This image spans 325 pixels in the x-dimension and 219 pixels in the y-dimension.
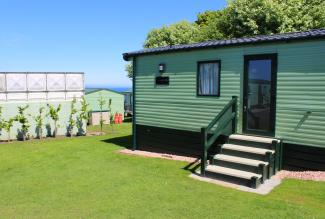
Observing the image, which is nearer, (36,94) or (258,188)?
(258,188)

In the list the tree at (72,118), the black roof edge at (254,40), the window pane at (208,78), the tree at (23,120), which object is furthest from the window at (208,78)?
the tree at (23,120)

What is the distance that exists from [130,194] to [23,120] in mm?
10256

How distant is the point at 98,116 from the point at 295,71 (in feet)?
53.3

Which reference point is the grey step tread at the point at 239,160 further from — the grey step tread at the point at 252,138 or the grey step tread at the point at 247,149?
the grey step tread at the point at 252,138

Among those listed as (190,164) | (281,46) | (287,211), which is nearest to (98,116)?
(190,164)

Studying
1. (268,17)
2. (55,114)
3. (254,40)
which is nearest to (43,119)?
(55,114)

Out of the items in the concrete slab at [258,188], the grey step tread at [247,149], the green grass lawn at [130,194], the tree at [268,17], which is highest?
the tree at [268,17]

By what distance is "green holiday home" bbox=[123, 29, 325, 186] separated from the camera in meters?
7.55

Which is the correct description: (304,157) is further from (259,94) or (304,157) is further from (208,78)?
(208,78)

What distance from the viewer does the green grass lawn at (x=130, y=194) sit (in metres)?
5.61

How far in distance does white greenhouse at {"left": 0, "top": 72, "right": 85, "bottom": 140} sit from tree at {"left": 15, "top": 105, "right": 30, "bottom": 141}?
0.18 metres

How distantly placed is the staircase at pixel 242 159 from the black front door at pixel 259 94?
0.40m

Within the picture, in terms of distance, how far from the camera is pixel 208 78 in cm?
951

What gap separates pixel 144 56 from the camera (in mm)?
A: 11117
